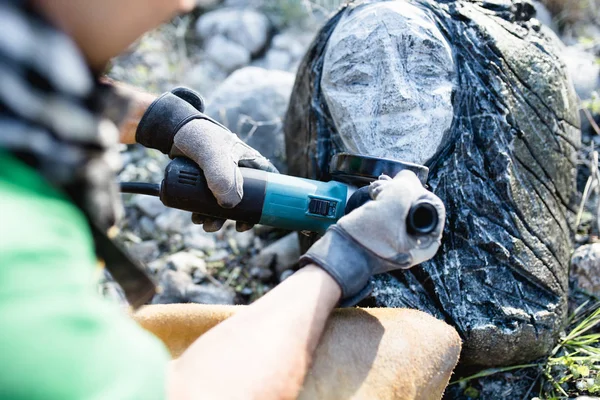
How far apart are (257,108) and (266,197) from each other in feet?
4.47

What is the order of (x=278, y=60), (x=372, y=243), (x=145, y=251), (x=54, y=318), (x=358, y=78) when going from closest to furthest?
(x=54, y=318), (x=372, y=243), (x=358, y=78), (x=145, y=251), (x=278, y=60)

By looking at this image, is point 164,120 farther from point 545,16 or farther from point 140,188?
point 545,16

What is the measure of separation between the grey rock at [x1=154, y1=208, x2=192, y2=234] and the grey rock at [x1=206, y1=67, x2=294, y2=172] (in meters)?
0.52

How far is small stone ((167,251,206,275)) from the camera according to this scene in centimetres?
262

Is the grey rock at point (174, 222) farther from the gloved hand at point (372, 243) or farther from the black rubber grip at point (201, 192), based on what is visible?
the gloved hand at point (372, 243)

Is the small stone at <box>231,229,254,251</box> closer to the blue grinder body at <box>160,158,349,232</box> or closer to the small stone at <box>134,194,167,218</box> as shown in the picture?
the small stone at <box>134,194,167,218</box>

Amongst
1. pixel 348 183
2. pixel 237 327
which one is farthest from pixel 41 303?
pixel 348 183

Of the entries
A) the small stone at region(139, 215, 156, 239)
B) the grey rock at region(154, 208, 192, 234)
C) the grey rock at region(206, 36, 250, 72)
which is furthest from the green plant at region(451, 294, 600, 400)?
the grey rock at region(206, 36, 250, 72)

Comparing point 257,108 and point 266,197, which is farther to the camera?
point 257,108

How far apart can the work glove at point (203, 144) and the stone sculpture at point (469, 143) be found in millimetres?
405

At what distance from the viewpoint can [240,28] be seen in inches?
162

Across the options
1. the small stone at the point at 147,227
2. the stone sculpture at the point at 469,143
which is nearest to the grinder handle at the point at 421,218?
the stone sculpture at the point at 469,143

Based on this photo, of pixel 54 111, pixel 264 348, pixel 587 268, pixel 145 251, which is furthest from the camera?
pixel 145 251

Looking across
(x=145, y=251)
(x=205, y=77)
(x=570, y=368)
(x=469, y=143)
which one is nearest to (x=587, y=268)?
(x=570, y=368)
